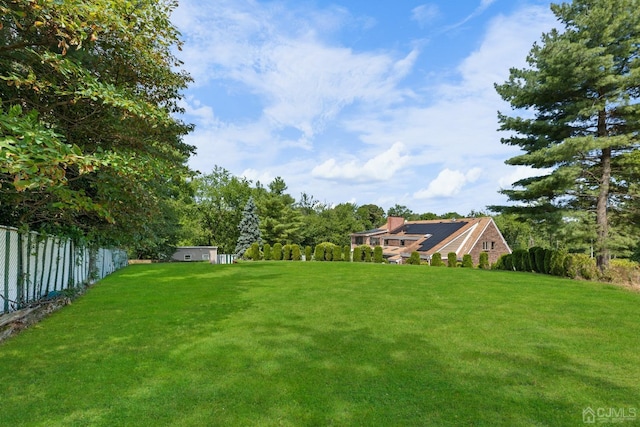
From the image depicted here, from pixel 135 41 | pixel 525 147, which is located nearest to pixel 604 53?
pixel 525 147

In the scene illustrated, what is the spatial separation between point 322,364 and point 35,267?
685 cm

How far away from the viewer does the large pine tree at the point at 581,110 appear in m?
12.2

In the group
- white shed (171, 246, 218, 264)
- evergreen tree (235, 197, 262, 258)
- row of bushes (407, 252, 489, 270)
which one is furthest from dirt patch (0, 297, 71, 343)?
evergreen tree (235, 197, 262, 258)

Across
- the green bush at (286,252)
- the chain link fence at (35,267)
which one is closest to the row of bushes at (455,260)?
the green bush at (286,252)

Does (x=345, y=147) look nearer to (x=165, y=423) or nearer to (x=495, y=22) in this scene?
(x=495, y=22)

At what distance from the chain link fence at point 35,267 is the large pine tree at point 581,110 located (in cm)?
1565

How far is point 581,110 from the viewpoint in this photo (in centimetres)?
1245

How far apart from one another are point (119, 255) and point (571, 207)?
71.7 feet

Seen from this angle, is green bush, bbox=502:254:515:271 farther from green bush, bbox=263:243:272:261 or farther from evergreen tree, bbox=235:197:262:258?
evergreen tree, bbox=235:197:262:258

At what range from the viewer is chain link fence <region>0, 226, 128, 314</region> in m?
5.99

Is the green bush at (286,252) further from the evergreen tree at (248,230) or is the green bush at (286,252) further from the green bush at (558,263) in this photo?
the green bush at (558,263)

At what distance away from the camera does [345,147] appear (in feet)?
75.8

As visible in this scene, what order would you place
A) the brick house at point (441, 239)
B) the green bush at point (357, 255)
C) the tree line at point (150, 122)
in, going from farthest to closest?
1. the brick house at point (441, 239)
2. the green bush at point (357, 255)
3. the tree line at point (150, 122)

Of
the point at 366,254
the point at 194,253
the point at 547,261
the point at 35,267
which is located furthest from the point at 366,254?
the point at 35,267
